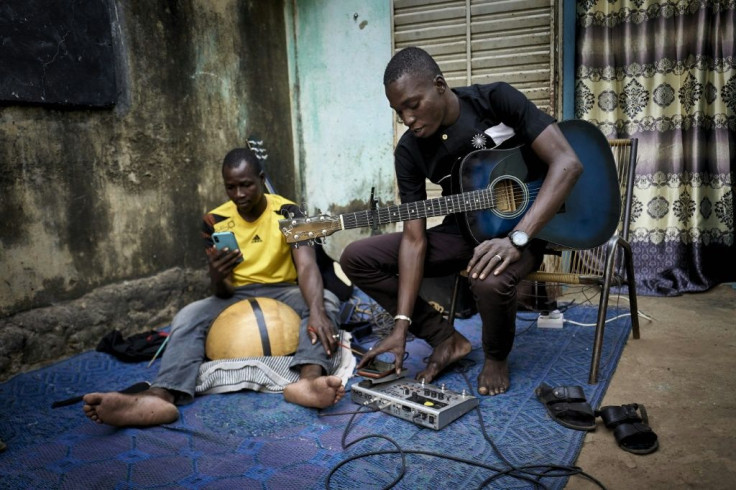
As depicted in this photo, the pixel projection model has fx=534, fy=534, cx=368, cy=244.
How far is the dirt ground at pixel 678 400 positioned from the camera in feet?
6.31

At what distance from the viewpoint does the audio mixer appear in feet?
7.54

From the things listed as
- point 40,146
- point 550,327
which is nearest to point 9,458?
point 40,146

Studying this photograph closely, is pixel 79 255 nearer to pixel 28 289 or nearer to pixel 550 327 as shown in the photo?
pixel 28 289

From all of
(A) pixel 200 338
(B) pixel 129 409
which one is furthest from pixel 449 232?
(B) pixel 129 409

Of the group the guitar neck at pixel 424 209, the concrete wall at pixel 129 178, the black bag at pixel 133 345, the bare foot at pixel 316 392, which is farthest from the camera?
the black bag at pixel 133 345

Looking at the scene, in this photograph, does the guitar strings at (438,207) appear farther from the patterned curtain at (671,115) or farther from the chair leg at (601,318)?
the patterned curtain at (671,115)

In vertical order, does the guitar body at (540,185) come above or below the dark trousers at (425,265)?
above

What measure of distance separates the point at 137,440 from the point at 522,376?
191 cm

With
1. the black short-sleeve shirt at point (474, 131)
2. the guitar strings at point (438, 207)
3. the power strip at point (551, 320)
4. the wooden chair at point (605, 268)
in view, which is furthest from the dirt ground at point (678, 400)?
the black short-sleeve shirt at point (474, 131)

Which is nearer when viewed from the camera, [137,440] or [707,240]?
[137,440]

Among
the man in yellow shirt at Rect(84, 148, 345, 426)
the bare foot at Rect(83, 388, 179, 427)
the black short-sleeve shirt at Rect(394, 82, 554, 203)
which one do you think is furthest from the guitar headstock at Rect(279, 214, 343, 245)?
the bare foot at Rect(83, 388, 179, 427)

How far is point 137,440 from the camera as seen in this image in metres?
2.34

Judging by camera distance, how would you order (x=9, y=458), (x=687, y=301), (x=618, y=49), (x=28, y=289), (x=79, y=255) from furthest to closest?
(x=618, y=49)
(x=687, y=301)
(x=79, y=255)
(x=28, y=289)
(x=9, y=458)

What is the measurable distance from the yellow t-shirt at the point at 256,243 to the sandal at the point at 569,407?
170 cm
